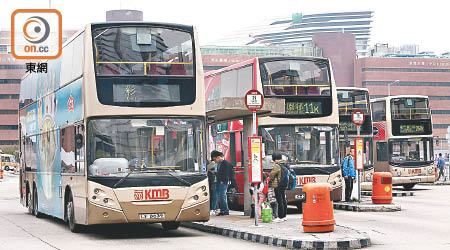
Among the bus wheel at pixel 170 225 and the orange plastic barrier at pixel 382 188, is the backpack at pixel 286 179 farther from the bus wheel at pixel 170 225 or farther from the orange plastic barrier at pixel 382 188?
the orange plastic barrier at pixel 382 188

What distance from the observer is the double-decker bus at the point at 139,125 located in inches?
634

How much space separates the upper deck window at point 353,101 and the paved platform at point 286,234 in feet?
46.8

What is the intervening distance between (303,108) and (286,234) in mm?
8737

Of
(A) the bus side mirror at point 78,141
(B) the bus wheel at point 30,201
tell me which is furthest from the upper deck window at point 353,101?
(A) the bus side mirror at point 78,141

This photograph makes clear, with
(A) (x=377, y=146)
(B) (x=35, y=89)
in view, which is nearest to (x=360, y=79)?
(A) (x=377, y=146)

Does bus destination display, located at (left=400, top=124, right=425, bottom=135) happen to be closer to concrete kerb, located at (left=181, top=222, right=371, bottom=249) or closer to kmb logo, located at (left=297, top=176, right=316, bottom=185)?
kmb logo, located at (left=297, top=176, right=316, bottom=185)

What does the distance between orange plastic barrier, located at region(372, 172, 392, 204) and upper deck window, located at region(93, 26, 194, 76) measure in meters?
9.74

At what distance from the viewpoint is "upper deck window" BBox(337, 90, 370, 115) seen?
32.7m

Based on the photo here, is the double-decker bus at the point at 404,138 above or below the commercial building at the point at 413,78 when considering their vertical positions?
below

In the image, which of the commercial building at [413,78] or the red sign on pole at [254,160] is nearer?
the red sign on pole at [254,160]

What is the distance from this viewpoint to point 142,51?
54.6ft

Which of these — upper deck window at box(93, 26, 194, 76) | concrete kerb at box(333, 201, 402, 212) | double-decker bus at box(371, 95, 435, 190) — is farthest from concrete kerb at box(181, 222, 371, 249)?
double-decker bus at box(371, 95, 435, 190)

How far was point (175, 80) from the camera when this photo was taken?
655 inches

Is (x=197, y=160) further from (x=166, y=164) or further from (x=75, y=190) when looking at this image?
(x=75, y=190)
